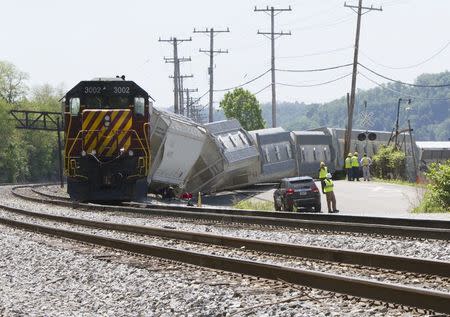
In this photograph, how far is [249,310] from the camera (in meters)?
7.02

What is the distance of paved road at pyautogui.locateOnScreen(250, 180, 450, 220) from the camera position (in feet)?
89.3

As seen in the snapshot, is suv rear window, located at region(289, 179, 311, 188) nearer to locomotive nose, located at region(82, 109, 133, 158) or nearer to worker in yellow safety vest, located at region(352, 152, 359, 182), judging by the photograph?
locomotive nose, located at region(82, 109, 133, 158)

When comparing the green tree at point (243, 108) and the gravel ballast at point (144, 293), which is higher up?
the green tree at point (243, 108)

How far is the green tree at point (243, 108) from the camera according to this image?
13762cm

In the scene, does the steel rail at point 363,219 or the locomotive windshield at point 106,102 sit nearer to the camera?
the steel rail at point 363,219

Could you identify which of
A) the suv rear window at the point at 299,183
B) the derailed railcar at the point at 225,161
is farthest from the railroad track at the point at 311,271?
the derailed railcar at the point at 225,161

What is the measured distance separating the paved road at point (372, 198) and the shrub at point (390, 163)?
9996 millimetres

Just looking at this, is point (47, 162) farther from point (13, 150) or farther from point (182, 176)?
point (182, 176)

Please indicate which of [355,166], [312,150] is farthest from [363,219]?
[312,150]

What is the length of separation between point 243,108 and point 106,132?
117076mm

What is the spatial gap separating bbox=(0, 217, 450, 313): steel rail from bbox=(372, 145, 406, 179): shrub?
127ft

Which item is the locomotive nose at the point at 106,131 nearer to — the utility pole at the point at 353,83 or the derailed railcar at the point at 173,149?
the derailed railcar at the point at 173,149

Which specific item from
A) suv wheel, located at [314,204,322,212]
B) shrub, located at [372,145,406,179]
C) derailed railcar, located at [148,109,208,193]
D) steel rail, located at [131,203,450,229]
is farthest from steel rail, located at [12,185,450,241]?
shrub, located at [372,145,406,179]

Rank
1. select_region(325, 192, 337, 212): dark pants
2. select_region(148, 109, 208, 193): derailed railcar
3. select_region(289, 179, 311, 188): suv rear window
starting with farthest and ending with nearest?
select_region(148, 109, 208, 193): derailed railcar, select_region(289, 179, 311, 188): suv rear window, select_region(325, 192, 337, 212): dark pants
